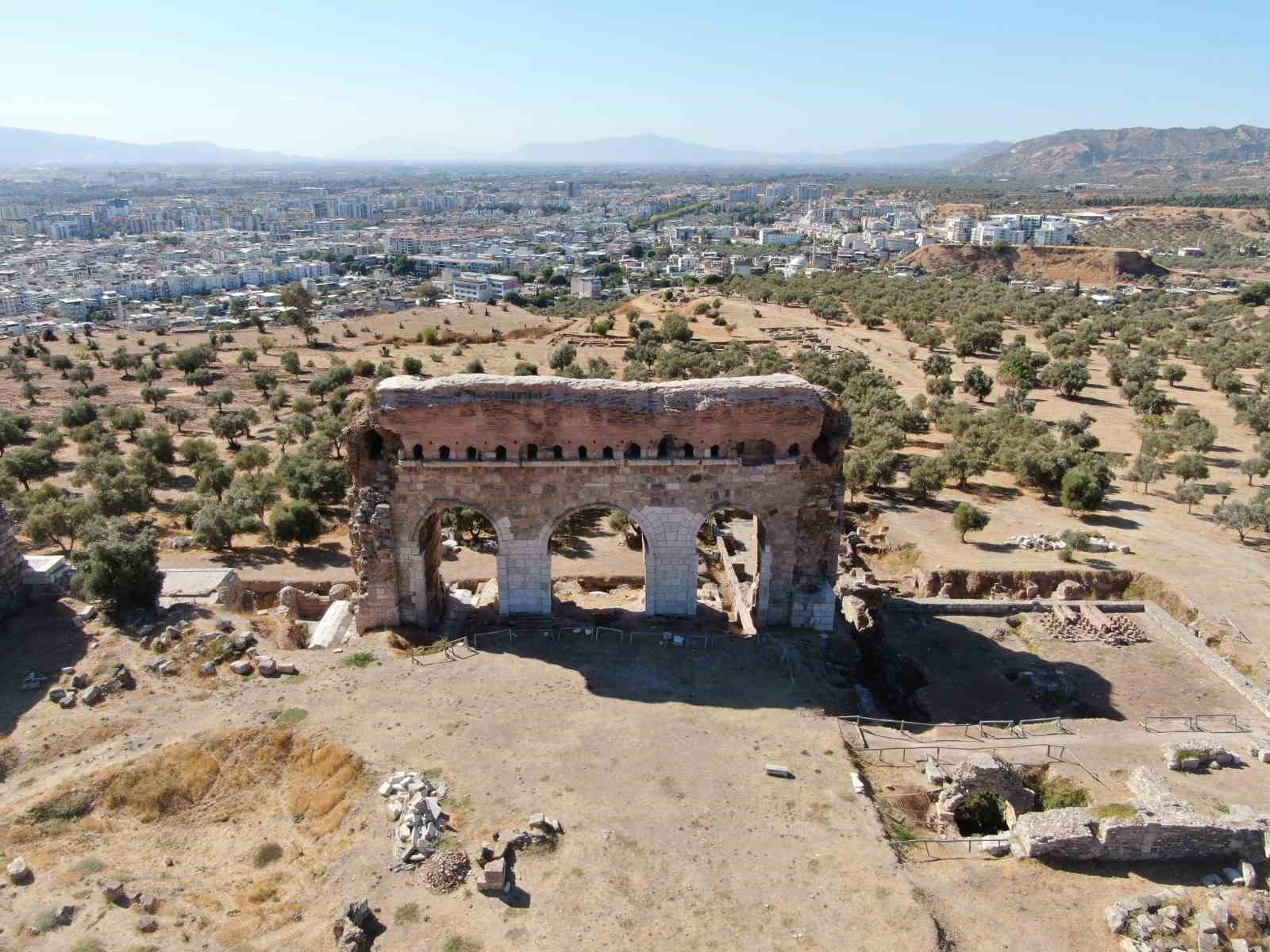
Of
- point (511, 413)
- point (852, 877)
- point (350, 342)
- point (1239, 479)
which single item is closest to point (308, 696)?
point (511, 413)

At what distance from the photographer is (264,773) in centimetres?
1752

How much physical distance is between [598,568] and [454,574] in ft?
17.4

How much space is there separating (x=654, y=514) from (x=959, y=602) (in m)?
10.9

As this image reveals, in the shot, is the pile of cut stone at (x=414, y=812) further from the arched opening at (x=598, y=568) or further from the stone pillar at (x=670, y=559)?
the stone pillar at (x=670, y=559)

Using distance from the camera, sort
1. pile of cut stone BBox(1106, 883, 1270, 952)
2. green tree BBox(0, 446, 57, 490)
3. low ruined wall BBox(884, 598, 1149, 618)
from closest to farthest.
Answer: pile of cut stone BBox(1106, 883, 1270, 952) → low ruined wall BBox(884, 598, 1149, 618) → green tree BBox(0, 446, 57, 490)

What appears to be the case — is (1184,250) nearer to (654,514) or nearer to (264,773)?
(654,514)

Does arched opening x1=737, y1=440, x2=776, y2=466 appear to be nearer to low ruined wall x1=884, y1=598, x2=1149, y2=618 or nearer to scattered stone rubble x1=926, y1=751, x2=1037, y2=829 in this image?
low ruined wall x1=884, y1=598, x2=1149, y2=618

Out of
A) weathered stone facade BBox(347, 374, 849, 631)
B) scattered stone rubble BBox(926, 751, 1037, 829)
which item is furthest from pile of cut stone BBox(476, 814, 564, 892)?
weathered stone facade BBox(347, 374, 849, 631)

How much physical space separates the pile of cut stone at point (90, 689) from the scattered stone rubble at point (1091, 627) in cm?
2550

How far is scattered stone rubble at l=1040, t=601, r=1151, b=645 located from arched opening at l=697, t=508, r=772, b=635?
9196 millimetres

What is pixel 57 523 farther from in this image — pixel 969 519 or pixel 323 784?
pixel 969 519

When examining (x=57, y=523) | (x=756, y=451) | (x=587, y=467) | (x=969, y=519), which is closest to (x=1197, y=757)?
(x=756, y=451)

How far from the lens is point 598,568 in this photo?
1211 inches

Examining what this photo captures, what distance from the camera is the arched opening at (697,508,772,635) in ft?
75.7
